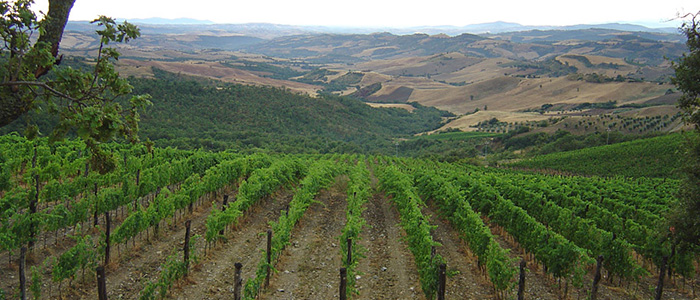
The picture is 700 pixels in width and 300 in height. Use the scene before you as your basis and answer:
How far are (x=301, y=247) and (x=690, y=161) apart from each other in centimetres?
1070

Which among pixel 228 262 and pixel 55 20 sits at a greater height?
pixel 55 20

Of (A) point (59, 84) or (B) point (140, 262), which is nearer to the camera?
(A) point (59, 84)

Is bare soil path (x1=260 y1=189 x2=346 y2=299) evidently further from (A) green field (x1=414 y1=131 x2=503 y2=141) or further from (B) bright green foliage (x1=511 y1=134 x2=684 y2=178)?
(A) green field (x1=414 y1=131 x2=503 y2=141)

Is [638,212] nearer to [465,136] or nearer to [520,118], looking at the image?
[465,136]

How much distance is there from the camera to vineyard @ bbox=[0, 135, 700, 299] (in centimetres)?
1037

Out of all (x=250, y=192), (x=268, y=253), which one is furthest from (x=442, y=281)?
(x=250, y=192)

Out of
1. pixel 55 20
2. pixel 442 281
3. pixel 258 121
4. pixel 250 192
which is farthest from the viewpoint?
pixel 258 121

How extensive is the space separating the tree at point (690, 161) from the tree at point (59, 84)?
1238cm

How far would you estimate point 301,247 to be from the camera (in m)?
14.4

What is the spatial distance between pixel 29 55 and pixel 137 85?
72.4 metres

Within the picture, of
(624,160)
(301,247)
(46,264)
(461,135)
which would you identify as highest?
(46,264)

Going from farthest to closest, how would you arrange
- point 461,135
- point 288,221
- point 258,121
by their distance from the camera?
point 461,135 < point 258,121 < point 288,221

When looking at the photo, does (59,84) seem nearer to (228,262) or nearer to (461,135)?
(228,262)

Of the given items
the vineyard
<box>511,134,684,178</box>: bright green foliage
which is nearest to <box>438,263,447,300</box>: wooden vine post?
the vineyard
